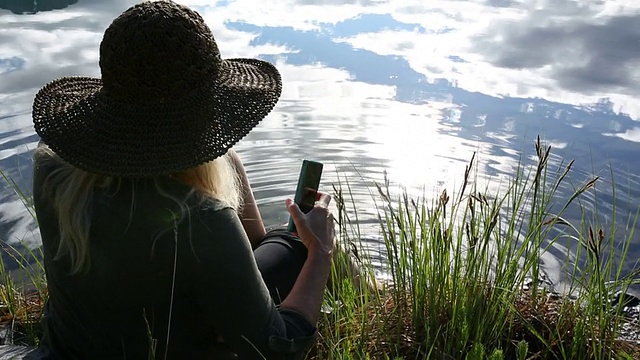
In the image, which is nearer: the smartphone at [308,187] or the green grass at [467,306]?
the green grass at [467,306]

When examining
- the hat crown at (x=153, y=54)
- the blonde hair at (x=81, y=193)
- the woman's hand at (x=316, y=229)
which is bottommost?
the woman's hand at (x=316, y=229)

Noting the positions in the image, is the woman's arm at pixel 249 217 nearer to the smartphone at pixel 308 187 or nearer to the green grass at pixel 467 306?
the smartphone at pixel 308 187

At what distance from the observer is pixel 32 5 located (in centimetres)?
1555

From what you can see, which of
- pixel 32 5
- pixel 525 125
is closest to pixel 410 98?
pixel 525 125

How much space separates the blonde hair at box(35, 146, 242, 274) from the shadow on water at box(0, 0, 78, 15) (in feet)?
46.5

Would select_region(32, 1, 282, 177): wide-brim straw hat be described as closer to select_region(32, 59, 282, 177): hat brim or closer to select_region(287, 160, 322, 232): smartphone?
select_region(32, 59, 282, 177): hat brim

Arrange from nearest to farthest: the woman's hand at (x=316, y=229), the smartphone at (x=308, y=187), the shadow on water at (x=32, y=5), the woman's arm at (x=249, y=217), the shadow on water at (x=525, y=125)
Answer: the woman's hand at (x=316, y=229) < the smartphone at (x=308, y=187) < the woman's arm at (x=249, y=217) < the shadow on water at (x=525, y=125) < the shadow on water at (x=32, y=5)

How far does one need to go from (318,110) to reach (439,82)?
2.60 m

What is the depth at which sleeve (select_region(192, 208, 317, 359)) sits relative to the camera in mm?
1748

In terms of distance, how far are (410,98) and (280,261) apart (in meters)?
7.14

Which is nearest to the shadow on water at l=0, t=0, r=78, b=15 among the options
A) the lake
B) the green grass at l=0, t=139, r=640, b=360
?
the lake

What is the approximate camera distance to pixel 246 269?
1.79 m

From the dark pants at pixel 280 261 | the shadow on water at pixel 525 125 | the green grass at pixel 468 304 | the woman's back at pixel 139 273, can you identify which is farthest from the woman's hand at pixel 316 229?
the shadow on water at pixel 525 125

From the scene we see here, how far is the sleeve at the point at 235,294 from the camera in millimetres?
1748
